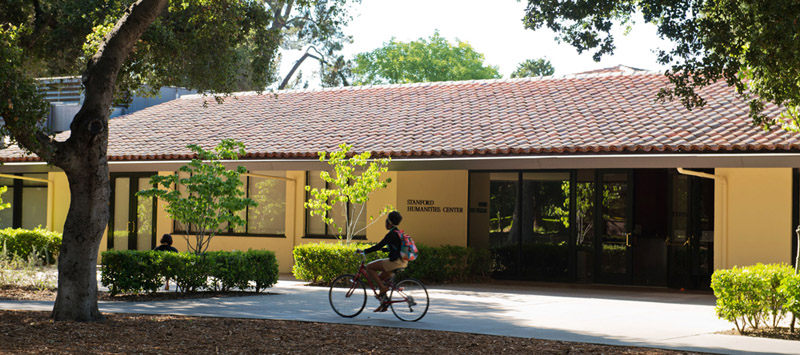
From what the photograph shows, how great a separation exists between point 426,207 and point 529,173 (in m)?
2.42

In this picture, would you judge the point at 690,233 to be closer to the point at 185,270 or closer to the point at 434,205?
the point at 434,205

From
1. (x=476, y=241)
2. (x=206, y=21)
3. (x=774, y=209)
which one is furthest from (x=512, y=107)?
(x=206, y=21)

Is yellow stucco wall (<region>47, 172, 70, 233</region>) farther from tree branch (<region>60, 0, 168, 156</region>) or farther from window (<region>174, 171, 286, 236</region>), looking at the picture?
tree branch (<region>60, 0, 168, 156</region>)

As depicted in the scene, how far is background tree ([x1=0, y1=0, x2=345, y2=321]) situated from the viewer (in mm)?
10453

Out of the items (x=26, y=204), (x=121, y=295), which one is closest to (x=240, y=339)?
(x=121, y=295)

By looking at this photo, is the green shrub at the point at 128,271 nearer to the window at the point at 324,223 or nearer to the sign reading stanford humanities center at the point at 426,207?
the window at the point at 324,223

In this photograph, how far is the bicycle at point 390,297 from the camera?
11.2m

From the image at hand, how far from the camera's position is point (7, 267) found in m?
15.6

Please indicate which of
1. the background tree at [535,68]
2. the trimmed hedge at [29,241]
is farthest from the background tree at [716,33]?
the background tree at [535,68]

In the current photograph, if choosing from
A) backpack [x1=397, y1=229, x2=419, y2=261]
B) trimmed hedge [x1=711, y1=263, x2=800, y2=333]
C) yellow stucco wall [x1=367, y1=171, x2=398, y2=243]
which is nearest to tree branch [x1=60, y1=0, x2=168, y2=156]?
backpack [x1=397, y1=229, x2=419, y2=261]

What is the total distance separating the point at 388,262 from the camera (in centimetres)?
1128

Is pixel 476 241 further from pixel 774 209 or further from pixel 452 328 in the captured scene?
pixel 452 328

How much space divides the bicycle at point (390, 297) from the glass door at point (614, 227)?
26.1 ft

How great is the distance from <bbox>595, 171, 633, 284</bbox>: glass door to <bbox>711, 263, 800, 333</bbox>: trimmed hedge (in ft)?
23.8
